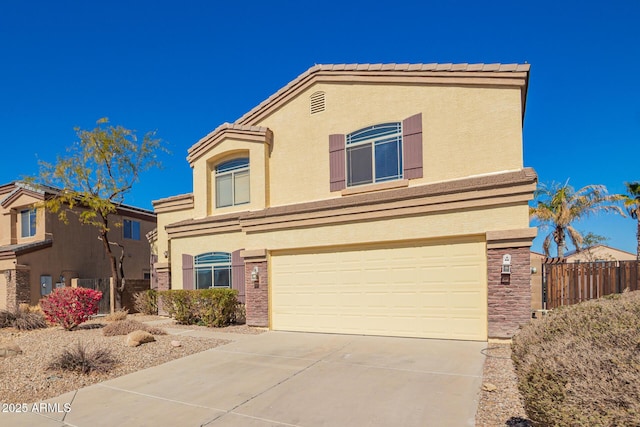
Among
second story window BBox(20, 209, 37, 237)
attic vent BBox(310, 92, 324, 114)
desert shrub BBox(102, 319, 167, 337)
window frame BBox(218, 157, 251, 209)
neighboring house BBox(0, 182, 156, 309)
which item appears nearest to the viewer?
desert shrub BBox(102, 319, 167, 337)

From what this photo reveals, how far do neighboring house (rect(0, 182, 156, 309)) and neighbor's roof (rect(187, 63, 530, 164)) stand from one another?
1267 centimetres

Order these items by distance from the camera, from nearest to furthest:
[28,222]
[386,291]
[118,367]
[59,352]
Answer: [118,367] < [59,352] < [386,291] < [28,222]

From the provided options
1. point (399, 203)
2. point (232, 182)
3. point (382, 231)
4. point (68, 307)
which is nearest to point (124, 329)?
point (68, 307)

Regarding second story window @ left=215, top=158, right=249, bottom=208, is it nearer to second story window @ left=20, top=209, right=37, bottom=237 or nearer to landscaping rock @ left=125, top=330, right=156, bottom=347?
landscaping rock @ left=125, top=330, right=156, bottom=347

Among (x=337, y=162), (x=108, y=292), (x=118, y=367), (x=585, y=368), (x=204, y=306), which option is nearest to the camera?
(x=585, y=368)

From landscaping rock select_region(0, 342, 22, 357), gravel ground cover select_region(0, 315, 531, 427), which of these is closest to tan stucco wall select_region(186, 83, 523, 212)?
gravel ground cover select_region(0, 315, 531, 427)

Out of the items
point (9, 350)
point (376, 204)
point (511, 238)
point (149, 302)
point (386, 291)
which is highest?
point (376, 204)

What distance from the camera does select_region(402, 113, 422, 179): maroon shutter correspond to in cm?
1151

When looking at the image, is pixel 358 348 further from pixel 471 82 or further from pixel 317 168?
pixel 471 82

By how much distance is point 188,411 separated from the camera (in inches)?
231

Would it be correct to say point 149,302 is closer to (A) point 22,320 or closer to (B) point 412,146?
(A) point 22,320

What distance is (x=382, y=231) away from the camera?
1134 cm

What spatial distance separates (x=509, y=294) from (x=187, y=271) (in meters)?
11.5

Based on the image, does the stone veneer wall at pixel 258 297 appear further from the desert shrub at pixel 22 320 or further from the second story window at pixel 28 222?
the second story window at pixel 28 222
